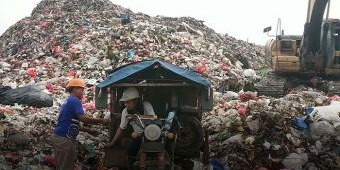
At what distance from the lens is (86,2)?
2289 centimetres

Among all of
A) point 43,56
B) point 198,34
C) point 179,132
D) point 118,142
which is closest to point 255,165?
point 179,132

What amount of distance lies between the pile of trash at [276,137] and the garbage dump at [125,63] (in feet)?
0.05

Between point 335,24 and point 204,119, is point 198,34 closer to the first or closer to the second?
point 335,24

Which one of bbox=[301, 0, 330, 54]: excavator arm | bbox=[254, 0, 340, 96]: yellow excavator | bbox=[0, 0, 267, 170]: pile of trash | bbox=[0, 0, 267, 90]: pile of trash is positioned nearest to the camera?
bbox=[0, 0, 267, 170]: pile of trash

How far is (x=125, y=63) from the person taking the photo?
14766mm

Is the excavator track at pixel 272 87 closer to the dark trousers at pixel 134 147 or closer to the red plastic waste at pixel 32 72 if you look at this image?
the red plastic waste at pixel 32 72

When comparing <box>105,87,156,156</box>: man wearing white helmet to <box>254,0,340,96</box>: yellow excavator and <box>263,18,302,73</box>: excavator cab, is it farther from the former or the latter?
<box>263,18,302,73</box>: excavator cab

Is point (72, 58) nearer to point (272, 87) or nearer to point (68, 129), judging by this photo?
point (272, 87)

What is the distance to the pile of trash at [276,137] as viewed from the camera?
7078 millimetres

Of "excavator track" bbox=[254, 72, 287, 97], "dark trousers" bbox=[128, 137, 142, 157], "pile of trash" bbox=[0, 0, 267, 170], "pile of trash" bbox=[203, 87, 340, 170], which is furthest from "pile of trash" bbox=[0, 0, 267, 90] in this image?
"dark trousers" bbox=[128, 137, 142, 157]

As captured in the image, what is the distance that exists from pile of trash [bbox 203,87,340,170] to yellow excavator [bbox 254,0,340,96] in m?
2.91

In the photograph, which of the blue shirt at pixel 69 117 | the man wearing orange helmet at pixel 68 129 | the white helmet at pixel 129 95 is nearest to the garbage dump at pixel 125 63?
the man wearing orange helmet at pixel 68 129

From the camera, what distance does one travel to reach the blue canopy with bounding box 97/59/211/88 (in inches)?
247

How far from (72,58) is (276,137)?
9.34 meters
